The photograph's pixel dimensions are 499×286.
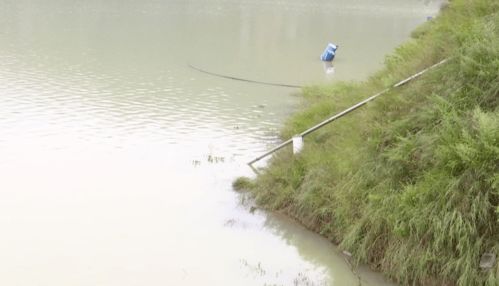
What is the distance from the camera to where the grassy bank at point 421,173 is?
545 cm

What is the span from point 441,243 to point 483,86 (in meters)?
1.94

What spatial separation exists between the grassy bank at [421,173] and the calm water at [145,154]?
0.43 m

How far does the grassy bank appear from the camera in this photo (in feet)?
17.9

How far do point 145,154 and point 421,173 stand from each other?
217 inches

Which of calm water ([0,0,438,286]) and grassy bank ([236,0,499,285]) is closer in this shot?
grassy bank ([236,0,499,285])

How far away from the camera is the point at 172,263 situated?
664 cm

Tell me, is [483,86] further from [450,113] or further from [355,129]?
[355,129]

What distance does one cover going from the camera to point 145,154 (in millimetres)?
A: 10266

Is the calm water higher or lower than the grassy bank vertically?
lower

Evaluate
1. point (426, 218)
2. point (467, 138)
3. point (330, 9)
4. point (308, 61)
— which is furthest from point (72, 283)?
point (330, 9)

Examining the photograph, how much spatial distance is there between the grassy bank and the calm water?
0.43 m

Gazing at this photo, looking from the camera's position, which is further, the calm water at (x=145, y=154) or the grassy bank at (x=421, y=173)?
the calm water at (x=145, y=154)

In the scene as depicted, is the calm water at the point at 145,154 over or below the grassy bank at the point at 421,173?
below

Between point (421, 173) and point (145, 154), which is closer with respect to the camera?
point (421, 173)
